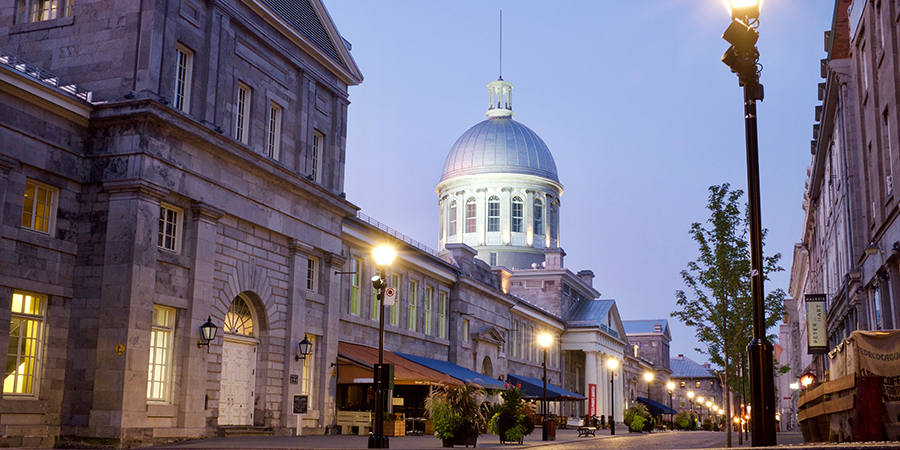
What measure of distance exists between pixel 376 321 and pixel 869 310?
1847 centimetres

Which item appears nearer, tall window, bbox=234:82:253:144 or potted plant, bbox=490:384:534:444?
tall window, bbox=234:82:253:144

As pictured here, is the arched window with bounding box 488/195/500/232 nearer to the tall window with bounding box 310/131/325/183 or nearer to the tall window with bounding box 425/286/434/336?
the tall window with bounding box 425/286/434/336

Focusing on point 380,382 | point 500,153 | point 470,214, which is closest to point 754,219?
point 380,382

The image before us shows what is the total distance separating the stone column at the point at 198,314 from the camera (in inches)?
910

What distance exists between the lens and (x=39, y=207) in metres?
21.1

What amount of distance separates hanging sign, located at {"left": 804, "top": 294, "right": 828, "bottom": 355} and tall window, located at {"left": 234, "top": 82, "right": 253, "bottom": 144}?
79.1 ft

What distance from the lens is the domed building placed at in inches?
3093


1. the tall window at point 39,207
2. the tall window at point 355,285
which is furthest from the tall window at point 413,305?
the tall window at point 39,207

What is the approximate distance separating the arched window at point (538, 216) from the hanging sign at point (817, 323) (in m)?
42.8

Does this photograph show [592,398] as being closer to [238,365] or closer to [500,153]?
[500,153]

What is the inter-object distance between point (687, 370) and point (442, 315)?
11596 cm

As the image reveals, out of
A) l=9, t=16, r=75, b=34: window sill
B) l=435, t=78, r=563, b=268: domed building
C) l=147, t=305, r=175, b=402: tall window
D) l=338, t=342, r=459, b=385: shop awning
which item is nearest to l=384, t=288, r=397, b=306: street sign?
l=147, t=305, r=175, b=402: tall window

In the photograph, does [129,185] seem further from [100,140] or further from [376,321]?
[376,321]

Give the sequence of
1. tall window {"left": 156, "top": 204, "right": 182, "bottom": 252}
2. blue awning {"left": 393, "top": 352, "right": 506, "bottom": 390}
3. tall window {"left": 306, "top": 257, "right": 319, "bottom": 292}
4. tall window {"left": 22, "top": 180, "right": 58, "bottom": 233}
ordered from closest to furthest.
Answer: tall window {"left": 22, "top": 180, "right": 58, "bottom": 233}, tall window {"left": 156, "top": 204, "right": 182, "bottom": 252}, tall window {"left": 306, "top": 257, "right": 319, "bottom": 292}, blue awning {"left": 393, "top": 352, "right": 506, "bottom": 390}
